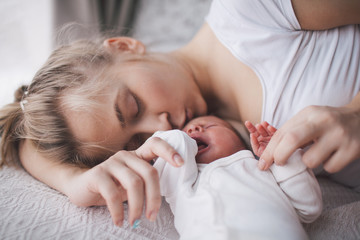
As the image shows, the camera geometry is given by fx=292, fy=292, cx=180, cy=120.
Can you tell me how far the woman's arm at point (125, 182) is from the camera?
57 cm

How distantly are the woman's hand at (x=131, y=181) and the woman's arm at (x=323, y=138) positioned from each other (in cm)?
21

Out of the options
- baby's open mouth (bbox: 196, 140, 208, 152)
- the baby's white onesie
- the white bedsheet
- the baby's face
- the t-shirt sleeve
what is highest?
the t-shirt sleeve

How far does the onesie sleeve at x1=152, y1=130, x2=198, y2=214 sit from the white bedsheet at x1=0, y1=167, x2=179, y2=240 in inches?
3.2

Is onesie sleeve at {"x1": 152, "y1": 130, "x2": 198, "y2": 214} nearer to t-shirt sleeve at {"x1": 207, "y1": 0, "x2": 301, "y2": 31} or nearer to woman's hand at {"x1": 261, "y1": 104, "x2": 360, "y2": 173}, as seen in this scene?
woman's hand at {"x1": 261, "y1": 104, "x2": 360, "y2": 173}

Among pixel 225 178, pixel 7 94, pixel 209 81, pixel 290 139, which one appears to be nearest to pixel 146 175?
pixel 225 178

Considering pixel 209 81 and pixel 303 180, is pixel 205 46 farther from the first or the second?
pixel 303 180

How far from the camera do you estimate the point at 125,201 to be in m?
0.78

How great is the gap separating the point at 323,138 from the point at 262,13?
0.42 m

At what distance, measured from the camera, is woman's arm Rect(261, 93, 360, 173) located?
1.84 ft

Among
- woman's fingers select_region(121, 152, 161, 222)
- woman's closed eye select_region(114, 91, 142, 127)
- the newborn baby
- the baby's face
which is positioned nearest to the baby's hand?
the newborn baby

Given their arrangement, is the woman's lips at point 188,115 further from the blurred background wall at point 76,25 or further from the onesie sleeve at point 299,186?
the blurred background wall at point 76,25

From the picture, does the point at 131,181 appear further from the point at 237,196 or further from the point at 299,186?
the point at 299,186

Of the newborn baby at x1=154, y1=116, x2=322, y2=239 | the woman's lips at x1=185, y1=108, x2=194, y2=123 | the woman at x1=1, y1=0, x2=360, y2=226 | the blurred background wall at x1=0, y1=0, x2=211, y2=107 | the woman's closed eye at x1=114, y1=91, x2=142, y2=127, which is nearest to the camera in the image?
the newborn baby at x1=154, y1=116, x2=322, y2=239

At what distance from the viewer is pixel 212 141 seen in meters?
0.79
